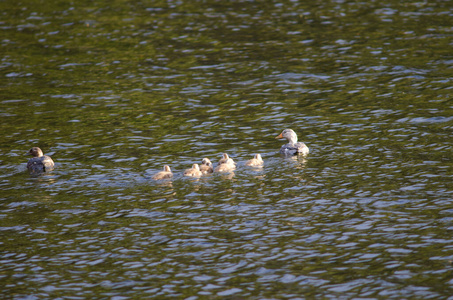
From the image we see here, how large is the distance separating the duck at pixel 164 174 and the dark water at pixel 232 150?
0.68 ft

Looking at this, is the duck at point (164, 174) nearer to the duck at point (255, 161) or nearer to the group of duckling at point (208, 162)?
the group of duckling at point (208, 162)

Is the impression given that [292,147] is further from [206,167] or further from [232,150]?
[206,167]

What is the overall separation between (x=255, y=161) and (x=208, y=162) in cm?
124

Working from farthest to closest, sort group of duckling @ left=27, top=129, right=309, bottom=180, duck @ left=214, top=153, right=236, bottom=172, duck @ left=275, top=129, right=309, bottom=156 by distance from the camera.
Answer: duck @ left=275, top=129, right=309, bottom=156 < duck @ left=214, top=153, right=236, bottom=172 < group of duckling @ left=27, top=129, right=309, bottom=180

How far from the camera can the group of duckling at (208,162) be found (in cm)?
1628

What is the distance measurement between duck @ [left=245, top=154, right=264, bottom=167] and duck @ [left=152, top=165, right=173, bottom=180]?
208cm

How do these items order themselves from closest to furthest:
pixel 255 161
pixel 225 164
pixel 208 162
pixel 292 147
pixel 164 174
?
pixel 164 174 → pixel 225 164 → pixel 208 162 → pixel 255 161 → pixel 292 147

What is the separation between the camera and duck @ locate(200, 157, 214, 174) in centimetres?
1656

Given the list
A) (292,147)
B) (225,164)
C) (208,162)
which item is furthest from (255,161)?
(292,147)

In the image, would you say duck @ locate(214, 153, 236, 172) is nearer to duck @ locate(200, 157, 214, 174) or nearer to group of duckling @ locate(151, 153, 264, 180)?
group of duckling @ locate(151, 153, 264, 180)

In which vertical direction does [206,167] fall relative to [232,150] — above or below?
above

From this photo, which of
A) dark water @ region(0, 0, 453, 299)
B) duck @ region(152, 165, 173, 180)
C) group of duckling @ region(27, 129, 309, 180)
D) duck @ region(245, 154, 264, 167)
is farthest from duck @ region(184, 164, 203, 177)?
duck @ region(245, 154, 264, 167)

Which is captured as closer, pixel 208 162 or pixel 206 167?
pixel 206 167

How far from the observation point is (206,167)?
16.5m
